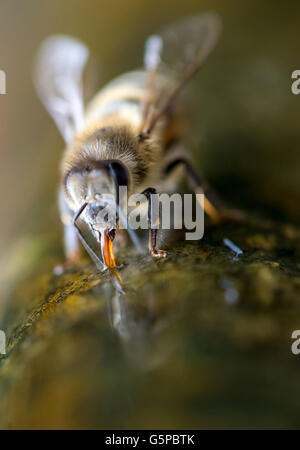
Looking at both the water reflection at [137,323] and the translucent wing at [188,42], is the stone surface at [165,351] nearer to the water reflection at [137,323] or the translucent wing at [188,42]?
the water reflection at [137,323]

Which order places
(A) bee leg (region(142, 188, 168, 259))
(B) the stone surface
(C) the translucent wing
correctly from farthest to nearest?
(C) the translucent wing < (A) bee leg (region(142, 188, 168, 259)) < (B) the stone surface

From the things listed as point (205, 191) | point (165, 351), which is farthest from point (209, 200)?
point (165, 351)

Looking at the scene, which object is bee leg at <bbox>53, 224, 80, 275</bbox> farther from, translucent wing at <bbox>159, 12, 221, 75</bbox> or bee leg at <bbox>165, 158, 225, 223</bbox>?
translucent wing at <bbox>159, 12, 221, 75</bbox>

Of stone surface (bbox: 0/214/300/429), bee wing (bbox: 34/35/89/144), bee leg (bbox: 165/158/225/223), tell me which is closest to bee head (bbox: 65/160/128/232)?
stone surface (bbox: 0/214/300/429)

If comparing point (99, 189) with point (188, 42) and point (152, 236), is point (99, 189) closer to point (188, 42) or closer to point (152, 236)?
point (152, 236)

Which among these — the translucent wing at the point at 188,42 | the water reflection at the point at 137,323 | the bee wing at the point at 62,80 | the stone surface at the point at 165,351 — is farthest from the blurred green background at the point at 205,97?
the water reflection at the point at 137,323

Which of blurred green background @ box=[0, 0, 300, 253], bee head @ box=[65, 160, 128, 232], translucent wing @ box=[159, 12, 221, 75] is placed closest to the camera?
bee head @ box=[65, 160, 128, 232]
